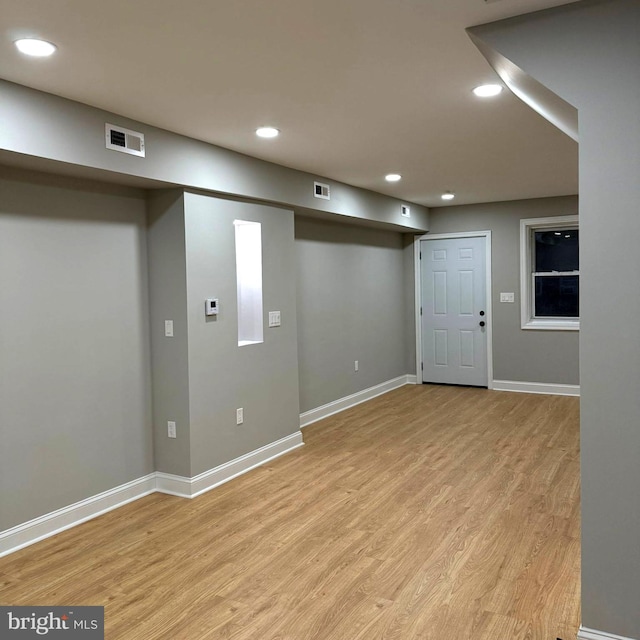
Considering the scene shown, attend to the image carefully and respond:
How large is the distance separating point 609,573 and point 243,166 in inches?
138

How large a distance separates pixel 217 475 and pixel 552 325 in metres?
4.88

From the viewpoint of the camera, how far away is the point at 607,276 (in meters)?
2.10

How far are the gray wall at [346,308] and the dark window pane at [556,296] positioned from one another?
1.82 meters

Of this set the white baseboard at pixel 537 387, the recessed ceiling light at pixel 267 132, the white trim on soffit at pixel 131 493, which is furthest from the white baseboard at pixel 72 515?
the white baseboard at pixel 537 387

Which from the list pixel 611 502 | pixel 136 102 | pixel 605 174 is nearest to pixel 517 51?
pixel 605 174

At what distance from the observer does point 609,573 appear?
2135mm

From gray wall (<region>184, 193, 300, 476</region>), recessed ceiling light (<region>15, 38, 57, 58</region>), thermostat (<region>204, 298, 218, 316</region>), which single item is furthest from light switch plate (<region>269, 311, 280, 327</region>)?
recessed ceiling light (<region>15, 38, 57, 58</region>)

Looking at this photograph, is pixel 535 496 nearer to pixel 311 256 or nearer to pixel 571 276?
pixel 311 256

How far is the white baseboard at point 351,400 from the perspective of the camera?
602cm

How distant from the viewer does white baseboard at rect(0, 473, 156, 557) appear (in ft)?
10.6

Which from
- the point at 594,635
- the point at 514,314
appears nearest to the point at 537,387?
the point at 514,314

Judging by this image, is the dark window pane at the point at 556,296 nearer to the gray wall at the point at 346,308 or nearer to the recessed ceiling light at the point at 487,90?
the gray wall at the point at 346,308

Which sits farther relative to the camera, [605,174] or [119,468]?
[119,468]

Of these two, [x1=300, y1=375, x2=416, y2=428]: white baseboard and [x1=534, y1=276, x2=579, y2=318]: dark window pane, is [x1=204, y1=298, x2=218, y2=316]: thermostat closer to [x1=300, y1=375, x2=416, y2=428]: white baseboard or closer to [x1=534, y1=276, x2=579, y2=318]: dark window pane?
[x1=300, y1=375, x2=416, y2=428]: white baseboard
